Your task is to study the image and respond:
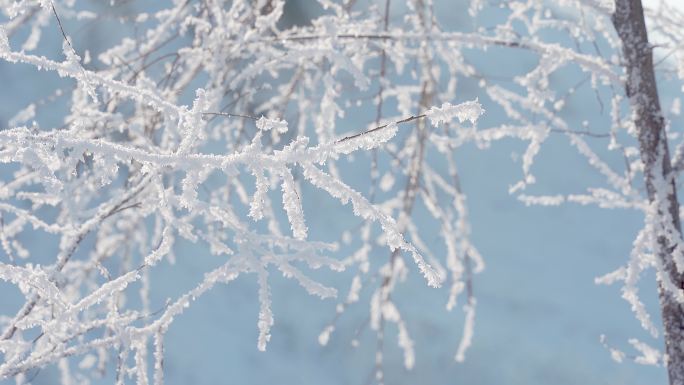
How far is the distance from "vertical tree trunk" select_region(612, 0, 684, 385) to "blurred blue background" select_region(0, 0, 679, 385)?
389 centimetres

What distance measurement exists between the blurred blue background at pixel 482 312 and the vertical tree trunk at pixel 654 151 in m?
3.89

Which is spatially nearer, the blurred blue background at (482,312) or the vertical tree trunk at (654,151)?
the vertical tree trunk at (654,151)

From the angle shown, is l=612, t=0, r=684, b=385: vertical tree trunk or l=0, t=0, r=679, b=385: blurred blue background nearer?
l=612, t=0, r=684, b=385: vertical tree trunk

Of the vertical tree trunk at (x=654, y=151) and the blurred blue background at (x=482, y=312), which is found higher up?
the blurred blue background at (x=482, y=312)

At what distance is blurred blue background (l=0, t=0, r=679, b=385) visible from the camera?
6055 mm

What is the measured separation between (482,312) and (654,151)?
4491mm

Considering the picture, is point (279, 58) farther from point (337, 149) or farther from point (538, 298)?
point (538, 298)

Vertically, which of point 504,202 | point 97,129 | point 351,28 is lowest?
point 97,129

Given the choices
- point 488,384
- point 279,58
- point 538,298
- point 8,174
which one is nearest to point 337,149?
point 279,58

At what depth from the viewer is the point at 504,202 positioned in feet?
24.0

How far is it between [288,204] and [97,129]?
1495mm

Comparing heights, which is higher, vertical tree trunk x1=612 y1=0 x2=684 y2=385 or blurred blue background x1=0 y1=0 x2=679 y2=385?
blurred blue background x1=0 y1=0 x2=679 y2=385

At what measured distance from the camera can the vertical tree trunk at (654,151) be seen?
2066 mm

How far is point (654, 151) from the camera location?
213 centimetres
